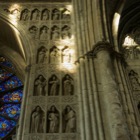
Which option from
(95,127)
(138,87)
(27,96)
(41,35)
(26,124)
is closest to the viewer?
(95,127)

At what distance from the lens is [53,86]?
7086mm

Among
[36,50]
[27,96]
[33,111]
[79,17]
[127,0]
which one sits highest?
[127,0]

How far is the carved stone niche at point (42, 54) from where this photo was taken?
7.72 meters

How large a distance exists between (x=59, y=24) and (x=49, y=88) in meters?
2.75

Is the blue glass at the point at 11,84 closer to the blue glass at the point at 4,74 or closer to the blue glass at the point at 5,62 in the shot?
the blue glass at the point at 4,74

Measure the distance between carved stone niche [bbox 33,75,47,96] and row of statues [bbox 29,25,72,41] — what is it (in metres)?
1.65

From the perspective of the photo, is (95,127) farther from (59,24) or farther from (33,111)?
(59,24)

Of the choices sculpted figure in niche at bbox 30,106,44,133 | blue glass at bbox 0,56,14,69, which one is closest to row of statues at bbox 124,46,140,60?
sculpted figure in niche at bbox 30,106,44,133

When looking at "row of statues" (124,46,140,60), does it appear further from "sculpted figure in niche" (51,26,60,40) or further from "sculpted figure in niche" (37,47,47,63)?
"sculpted figure in niche" (37,47,47,63)

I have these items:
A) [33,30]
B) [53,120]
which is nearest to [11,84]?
[33,30]

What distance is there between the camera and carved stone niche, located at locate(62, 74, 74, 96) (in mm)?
6966

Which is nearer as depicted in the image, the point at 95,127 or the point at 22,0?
the point at 95,127

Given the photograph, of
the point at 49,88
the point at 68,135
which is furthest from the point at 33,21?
the point at 68,135

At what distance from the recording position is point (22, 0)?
9.66 meters
